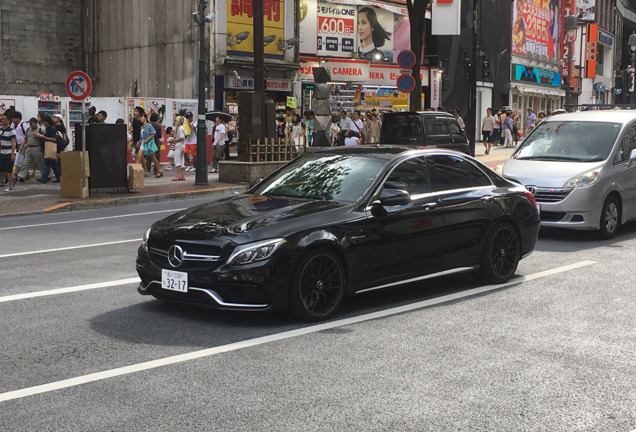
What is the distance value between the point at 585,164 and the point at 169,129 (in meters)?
18.8

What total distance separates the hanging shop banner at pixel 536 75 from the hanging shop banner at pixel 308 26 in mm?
23755

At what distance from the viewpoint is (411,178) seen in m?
8.05

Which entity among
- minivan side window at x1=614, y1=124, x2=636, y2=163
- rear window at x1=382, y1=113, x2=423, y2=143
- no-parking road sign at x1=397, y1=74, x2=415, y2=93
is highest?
no-parking road sign at x1=397, y1=74, x2=415, y2=93

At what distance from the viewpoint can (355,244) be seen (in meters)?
7.14

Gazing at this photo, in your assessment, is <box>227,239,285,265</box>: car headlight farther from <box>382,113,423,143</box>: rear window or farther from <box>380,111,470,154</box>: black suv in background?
<box>382,113,423,143</box>: rear window

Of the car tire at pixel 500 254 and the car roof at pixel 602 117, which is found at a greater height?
the car roof at pixel 602 117

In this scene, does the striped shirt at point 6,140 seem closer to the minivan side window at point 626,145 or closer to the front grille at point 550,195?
the front grille at point 550,195

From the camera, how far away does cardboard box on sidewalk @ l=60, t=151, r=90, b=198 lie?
61.4 ft

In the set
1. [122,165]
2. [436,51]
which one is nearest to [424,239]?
[122,165]

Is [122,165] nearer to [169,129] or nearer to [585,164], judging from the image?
[169,129]

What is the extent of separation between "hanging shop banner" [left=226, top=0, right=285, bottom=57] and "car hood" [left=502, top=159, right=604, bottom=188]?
23034mm

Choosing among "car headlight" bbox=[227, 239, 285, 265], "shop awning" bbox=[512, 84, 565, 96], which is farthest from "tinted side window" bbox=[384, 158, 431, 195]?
"shop awning" bbox=[512, 84, 565, 96]

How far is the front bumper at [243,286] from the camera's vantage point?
21.4ft

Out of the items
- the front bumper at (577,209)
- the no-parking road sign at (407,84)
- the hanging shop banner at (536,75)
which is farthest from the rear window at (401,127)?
the hanging shop banner at (536,75)
